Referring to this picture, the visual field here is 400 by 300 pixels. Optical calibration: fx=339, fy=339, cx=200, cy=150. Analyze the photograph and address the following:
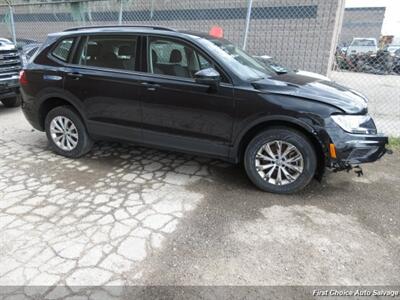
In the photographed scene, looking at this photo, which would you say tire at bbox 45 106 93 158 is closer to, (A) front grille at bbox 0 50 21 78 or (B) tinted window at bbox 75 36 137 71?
(B) tinted window at bbox 75 36 137 71

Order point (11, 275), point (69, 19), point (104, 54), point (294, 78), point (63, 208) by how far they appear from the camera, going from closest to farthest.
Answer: point (11, 275) < point (63, 208) < point (294, 78) < point (104, 54) < point (69, 19)

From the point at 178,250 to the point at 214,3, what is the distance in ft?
31.3

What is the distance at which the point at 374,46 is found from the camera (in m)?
21.5

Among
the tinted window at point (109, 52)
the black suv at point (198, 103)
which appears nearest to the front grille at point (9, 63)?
the black suv at point (198, 103)

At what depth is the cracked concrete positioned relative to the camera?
2588 mm

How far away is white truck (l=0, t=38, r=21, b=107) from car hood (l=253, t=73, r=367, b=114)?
5.42m

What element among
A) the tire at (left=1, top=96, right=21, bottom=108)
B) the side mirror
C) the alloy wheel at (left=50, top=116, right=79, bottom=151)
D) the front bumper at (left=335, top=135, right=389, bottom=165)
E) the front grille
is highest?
the side mirror

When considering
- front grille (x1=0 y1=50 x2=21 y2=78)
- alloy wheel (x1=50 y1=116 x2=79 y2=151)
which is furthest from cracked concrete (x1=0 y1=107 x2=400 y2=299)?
front grille (x1=0 y1=50 x2=21 y2=78)

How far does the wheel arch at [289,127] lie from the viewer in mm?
3523

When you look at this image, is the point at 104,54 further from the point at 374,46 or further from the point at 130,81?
the point at 374,46

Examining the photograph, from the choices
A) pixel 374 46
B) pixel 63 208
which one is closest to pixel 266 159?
pixel 63 208

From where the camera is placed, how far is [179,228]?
3.18 m

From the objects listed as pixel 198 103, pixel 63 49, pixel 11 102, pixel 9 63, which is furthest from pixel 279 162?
pixel 11 102

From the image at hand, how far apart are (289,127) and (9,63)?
6.13 m
